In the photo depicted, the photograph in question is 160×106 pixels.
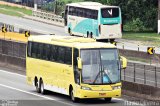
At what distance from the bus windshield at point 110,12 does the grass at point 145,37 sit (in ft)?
17.5

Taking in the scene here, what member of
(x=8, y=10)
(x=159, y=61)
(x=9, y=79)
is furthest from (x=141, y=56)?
(x=8, y=10)

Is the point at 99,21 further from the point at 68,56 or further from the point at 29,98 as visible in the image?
the point at 68,56

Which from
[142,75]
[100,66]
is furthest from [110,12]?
[100,66]

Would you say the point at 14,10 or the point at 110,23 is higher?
the point at 110,23

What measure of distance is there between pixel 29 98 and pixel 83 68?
3635mm

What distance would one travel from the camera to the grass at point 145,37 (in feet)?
229

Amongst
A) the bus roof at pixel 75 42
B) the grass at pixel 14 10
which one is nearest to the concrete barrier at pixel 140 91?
the bus roof at pixel 75 42

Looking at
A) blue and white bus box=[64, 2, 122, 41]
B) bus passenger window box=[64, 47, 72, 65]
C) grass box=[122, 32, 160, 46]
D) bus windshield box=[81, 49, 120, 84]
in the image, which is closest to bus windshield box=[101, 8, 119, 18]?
blue and white bus box=[64, 2, 122, 41]

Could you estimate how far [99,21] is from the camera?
65125mm

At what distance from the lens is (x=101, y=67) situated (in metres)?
A: 28.7

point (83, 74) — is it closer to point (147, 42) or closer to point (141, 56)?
point (141, 56)

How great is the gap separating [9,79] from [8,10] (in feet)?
202

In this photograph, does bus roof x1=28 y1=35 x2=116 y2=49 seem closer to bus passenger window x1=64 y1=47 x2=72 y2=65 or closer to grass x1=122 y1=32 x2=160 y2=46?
bus passenger window x1=64 y1=47 x2=72 y2=65

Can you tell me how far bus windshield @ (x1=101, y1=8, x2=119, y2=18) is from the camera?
6512cm
